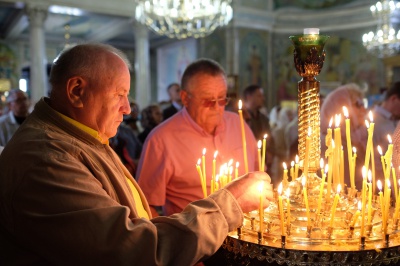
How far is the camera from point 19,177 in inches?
45.8

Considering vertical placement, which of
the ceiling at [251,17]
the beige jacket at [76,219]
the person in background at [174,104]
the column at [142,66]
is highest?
the ceiling at [251,17]

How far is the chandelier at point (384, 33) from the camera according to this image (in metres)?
10.6

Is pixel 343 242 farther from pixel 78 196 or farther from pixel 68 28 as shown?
pixel 68 28

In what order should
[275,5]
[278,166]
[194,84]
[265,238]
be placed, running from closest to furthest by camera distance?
[265,238], [194,84], [278,166], [275,5]

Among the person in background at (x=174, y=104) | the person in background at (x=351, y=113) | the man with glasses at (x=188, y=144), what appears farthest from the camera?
the person in background at (x=174, y=104)

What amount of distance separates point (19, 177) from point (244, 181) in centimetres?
66

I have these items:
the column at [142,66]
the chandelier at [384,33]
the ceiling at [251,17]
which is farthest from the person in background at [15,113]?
the chandelier at [384,33]

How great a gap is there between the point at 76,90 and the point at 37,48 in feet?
37.4

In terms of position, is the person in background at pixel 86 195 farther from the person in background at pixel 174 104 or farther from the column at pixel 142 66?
the column at pixel 142 66

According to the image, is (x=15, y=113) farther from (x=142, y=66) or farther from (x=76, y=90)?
(x=142, y=66)

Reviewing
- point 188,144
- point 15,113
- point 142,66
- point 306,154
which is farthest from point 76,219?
point 142,66

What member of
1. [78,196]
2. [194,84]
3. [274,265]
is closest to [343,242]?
[274,265]

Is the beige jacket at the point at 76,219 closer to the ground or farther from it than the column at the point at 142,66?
closer to the ground

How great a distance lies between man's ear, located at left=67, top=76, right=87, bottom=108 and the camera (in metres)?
1.32
